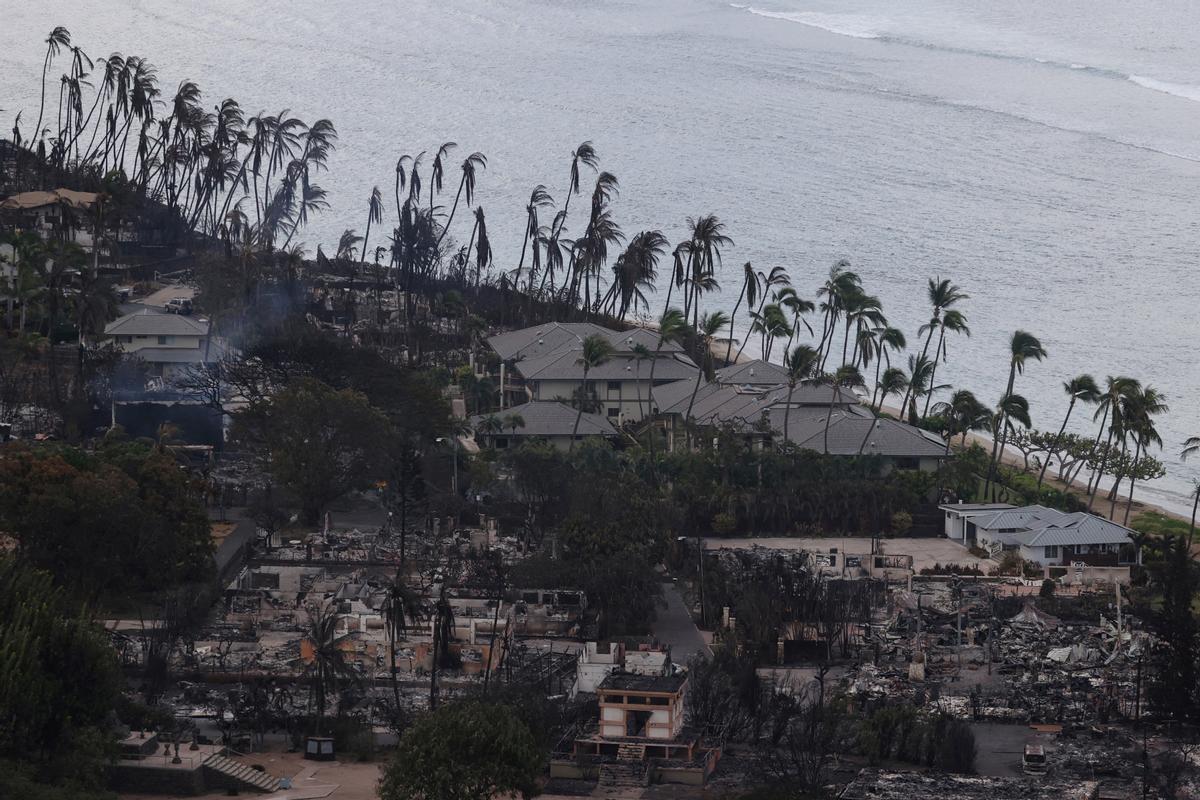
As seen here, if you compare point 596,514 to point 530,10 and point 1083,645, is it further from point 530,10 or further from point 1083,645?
point 530,10

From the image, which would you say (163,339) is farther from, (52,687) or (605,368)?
(52,687)

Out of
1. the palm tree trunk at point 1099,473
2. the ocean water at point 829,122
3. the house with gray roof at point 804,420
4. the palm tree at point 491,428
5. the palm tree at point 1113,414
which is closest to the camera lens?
the palm tree at point 1113,414

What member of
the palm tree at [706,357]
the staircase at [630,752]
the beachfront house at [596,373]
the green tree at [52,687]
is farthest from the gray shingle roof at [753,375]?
the green tree at [52,687]

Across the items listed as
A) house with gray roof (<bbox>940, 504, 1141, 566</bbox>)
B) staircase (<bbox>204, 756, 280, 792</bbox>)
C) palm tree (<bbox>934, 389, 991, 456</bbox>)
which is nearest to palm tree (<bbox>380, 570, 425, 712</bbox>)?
staircase (<bbox>204, 756, 280, 792</bbox>)

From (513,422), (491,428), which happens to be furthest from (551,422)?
(491,428)

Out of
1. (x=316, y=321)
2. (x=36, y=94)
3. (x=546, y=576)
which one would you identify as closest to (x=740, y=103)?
(x=36, y=94)

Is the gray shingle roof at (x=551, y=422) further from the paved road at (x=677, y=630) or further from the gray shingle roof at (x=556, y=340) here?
the paved road at (x=677, y=630)
